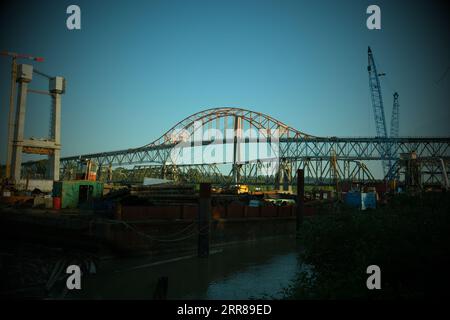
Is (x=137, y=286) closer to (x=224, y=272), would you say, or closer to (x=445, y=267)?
(x=224, y=272)

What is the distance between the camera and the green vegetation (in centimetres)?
938

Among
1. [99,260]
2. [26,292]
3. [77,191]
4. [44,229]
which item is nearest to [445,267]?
[26,292]

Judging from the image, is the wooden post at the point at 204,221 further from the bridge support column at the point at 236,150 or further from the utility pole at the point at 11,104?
the bridge support column at the point at 236,150

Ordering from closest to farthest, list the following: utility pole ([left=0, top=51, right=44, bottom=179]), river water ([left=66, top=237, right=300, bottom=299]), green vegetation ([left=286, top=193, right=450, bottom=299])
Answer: green vegetation ([left=286, top=193, right=450, bottom=299]), river water ([left=66, top=237, right=300, bottom=299]), utility pole ([left=0, top=51, right=44, bottom=179])

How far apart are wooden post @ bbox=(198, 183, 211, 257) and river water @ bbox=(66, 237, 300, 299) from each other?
2.07 feet

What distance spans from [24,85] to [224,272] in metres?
53.8

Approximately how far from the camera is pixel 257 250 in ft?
91.9

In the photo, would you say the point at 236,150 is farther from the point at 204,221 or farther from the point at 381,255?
the point at 381,255

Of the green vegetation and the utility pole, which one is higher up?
the utility pole

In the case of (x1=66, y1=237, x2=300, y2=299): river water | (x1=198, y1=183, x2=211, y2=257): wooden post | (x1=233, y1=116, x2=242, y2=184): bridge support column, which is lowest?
(x1=66, y1=237, x2=300, y2=299): river water

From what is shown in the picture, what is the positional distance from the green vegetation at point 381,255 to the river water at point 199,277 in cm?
262

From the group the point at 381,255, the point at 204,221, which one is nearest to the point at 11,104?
the point at 204,221

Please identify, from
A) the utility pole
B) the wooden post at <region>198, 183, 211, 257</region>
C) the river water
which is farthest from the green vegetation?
the utility pole

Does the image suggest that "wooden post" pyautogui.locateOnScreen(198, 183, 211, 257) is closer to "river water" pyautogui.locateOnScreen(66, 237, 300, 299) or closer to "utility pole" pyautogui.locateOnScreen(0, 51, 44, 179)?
"river water" pyautogui.locateOnScreen(66, 237, 300, 299)
